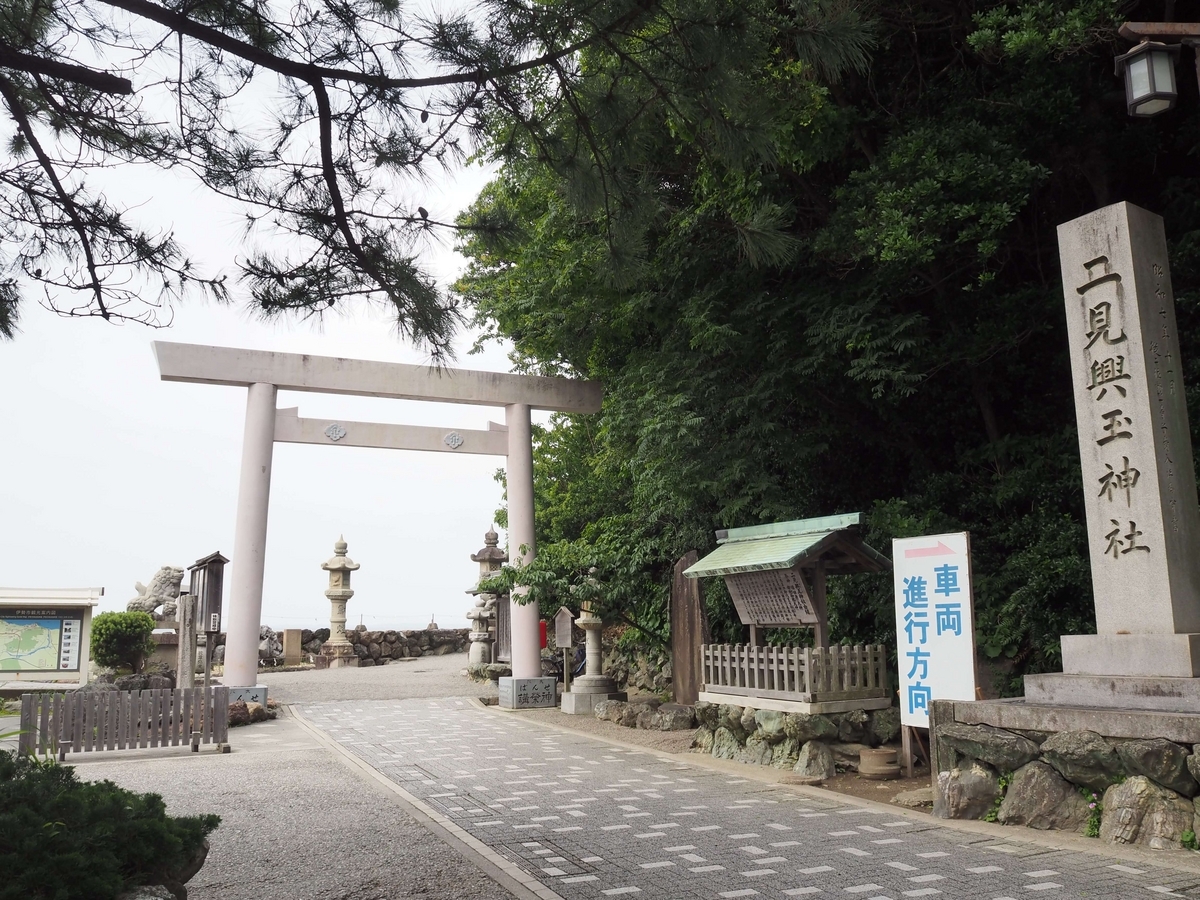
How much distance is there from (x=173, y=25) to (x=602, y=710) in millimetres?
9751

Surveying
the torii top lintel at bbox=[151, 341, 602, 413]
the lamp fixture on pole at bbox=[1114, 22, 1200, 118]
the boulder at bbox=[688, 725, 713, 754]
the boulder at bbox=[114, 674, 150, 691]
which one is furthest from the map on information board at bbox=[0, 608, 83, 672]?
the lamp fixture on pole at bbox=[1114, 22, 1200, 118]

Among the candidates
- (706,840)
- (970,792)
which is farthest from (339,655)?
(970,792)

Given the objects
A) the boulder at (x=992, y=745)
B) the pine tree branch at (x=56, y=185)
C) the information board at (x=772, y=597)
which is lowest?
the boulder at (x=992, y=745)

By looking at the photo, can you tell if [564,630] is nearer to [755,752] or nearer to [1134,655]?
[755,752]

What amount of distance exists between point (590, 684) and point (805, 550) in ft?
20.1

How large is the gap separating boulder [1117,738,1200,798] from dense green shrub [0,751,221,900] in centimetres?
485

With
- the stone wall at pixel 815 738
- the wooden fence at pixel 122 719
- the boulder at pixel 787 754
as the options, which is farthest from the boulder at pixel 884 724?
the wooden fence at pixel 122 719

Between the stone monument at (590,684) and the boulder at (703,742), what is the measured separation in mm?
3310

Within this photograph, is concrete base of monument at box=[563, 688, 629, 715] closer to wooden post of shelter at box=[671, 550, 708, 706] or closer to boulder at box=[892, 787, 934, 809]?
wooden post of shelter at box=[671, 550, 708, 706]

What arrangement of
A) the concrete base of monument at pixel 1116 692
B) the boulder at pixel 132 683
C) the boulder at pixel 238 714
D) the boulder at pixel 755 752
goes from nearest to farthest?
1. the concrete base of monument at pixel 1116 692
2. the boulder at pixel 755 752
3. the boulder at pixel 238 714
4. the boulder at pixel 132 683

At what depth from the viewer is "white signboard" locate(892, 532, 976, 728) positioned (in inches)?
252

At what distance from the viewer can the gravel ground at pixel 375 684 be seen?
1497 cm

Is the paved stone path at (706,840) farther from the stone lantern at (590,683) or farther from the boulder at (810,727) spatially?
the stone lantern at (590,683)

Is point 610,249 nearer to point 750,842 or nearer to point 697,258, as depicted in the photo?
point 750,842
